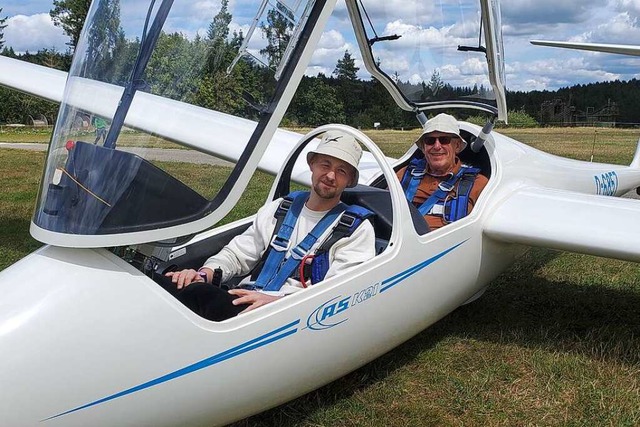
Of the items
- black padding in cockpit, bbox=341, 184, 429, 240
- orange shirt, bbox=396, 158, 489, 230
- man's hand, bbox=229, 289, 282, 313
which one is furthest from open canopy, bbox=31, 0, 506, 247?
orange shirt, bbox=396, 158, 489, 230

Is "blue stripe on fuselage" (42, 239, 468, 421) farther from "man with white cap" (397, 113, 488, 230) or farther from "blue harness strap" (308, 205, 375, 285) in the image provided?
"man with white cap" (397, 113, 488, 230)

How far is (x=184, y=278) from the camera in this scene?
3.57m

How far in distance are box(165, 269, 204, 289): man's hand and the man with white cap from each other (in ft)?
6.29

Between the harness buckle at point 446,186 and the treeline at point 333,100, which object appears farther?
the harness buckle at point 446,186

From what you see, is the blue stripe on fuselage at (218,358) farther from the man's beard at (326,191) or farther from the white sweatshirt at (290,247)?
the man's beard at (326,191)

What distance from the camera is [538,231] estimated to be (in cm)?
467

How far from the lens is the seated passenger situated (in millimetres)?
3682

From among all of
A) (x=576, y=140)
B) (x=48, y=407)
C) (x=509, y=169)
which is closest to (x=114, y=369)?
(x=48, y=407)

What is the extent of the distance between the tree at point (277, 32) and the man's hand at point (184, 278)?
1.28 m

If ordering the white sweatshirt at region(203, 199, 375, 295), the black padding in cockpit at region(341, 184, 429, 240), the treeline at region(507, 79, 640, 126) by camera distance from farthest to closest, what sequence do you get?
the treeline at region(507, 79, 640, 126), the black padding in cockpit at region(341, 184, 429, 240), the white sweatshirt at region(203, 199, 375, 295)

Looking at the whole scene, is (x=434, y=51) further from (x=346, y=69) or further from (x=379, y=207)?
(x=379, y=207)

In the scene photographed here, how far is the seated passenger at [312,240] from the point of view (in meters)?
3.68

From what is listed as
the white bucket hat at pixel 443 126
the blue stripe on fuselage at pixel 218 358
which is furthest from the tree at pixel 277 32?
the white bucket hat at pixel 443 126

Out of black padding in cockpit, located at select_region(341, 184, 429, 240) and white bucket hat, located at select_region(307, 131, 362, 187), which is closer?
white bucket hat, located at select_region(307, 131, 362, 187)
